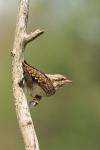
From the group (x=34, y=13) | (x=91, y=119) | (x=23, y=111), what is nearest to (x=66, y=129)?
→ (x=91, y=119)

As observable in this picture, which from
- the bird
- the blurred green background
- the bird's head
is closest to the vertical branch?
the bird

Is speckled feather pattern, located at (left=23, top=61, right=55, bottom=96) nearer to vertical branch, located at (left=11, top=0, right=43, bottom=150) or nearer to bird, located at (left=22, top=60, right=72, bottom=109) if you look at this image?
bird, located at (left=22, top=60, right=72, bottom=109)

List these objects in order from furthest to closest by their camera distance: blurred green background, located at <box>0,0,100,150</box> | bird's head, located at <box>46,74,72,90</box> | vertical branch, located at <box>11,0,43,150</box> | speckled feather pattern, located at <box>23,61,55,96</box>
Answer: blurred green background, located at <box>0,0,100,150</box>, bird's head, located at <box>46,74,72,90</box>, speckled feather pattern, located at <box>23,61,55,96</box>, vertical branch, located at <box>11,0,43,150</box>

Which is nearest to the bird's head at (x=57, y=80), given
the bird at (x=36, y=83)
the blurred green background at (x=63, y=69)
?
the bird at (x=36, y=83)

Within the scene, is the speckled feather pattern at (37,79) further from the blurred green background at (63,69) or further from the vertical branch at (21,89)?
the blurred green background at (63,69)

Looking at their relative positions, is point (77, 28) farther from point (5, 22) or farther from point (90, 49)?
point (5, 22)

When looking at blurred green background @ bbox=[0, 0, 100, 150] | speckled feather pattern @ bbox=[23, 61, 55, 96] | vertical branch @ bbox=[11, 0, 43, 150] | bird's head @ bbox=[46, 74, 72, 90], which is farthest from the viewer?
blurred green background @ bbox=[0, 0, 100, 150]

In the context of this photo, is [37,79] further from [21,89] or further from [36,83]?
[21,89]
